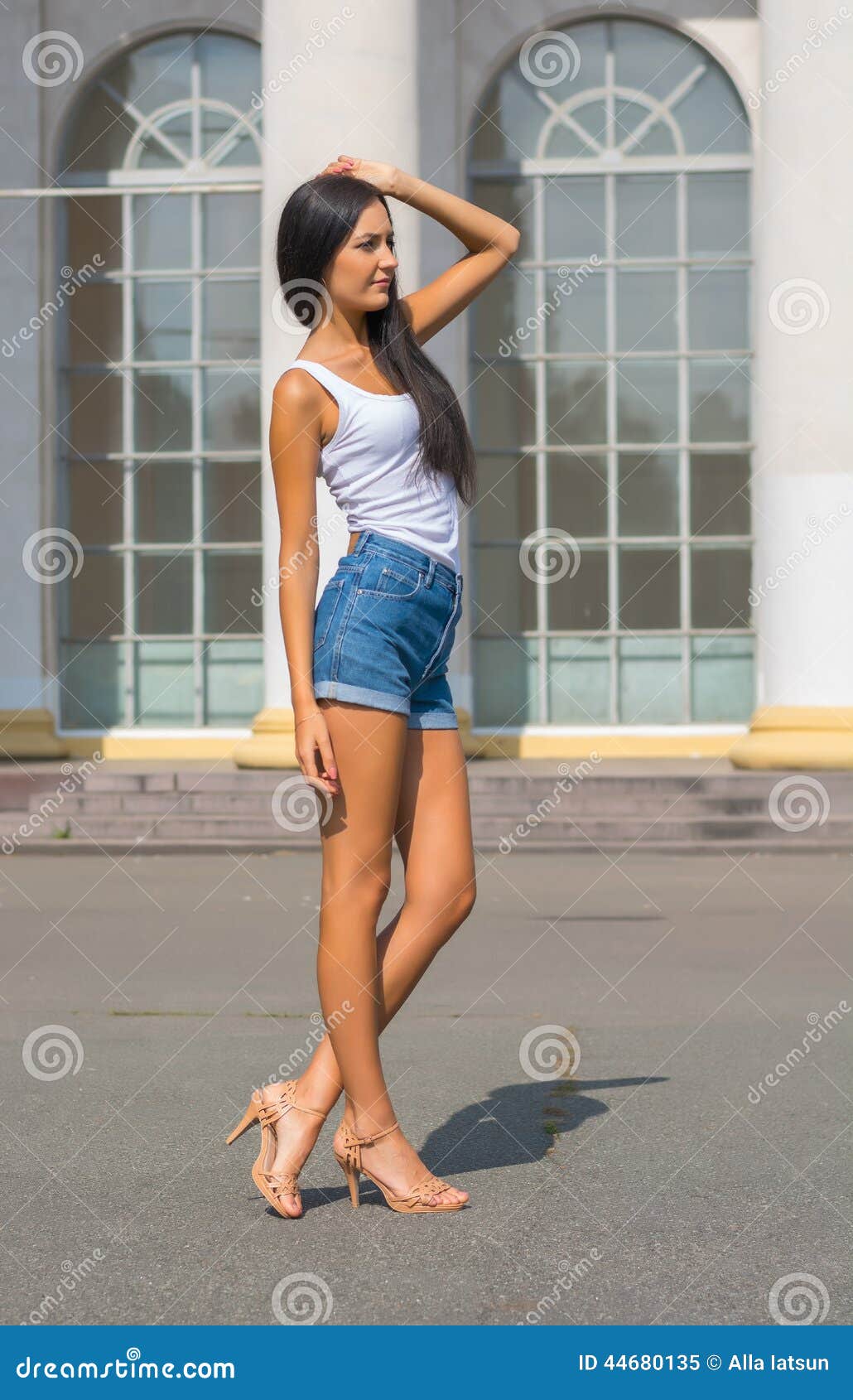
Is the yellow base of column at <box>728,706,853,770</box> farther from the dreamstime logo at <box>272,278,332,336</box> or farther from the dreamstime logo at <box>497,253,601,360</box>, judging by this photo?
the dreamstime logo at <box>272,278,332,336</box>

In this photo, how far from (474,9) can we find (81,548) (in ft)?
20.6

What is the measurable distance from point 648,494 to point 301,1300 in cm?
1451

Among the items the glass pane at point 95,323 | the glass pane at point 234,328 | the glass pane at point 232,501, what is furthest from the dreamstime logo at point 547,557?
the glass pane at point 95,323

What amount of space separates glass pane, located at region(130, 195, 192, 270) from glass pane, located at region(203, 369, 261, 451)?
1.17 meters

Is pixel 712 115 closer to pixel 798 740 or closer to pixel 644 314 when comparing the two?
pixel 644 314

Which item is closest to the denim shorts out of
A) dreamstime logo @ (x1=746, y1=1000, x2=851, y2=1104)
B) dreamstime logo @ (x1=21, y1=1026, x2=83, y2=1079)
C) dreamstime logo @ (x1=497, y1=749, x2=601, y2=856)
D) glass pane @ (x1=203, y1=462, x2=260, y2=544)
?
dreamstime logo @ (x1=746, y1=1000, x2=851, y2=1104)

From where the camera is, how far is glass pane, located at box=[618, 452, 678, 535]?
17188 mm

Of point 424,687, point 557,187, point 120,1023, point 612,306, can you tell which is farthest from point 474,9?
point 424,687

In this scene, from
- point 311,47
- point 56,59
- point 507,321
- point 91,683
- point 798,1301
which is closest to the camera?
point 798,1301

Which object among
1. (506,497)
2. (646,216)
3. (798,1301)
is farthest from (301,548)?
(646,216)

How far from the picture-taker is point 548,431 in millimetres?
17219

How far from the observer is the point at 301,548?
3715 mm

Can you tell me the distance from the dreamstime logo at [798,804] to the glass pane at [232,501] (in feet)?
20.9
